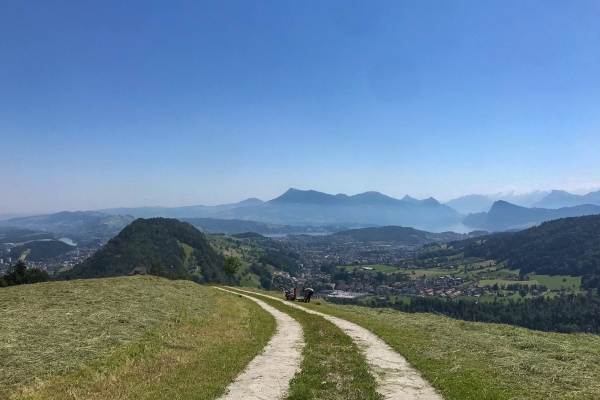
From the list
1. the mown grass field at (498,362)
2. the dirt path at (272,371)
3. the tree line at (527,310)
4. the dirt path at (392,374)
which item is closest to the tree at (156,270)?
the tree line at (527,310)

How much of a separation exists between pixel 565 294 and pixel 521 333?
→ 167344 millimetres

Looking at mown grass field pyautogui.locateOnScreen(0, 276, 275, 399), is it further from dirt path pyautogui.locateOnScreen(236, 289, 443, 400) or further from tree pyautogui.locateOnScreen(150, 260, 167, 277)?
tree pyautogui.locateOnScreen(150, 260, 167, 277)

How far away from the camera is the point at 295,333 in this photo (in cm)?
2272

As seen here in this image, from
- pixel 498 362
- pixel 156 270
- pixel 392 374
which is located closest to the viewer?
pixel 392 374

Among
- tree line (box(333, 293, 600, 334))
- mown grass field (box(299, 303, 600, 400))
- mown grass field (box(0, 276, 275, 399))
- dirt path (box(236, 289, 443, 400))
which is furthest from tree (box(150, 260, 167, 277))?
dirt path (box(236, 289, 443, 400))

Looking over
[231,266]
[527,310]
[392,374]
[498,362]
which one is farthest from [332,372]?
[527,310]

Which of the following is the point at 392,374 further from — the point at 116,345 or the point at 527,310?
the point at 527,310

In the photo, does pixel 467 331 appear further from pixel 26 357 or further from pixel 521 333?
pixel 26 357

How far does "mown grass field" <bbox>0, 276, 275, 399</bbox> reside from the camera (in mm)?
11992

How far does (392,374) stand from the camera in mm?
13758

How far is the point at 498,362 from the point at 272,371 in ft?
33.0

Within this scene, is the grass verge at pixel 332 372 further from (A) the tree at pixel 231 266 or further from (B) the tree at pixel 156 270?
(B) the tree at pixel 156 270

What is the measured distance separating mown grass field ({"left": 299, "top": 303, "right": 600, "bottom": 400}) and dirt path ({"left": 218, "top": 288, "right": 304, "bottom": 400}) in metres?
5.35

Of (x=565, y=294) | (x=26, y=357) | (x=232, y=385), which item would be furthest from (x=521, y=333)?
(x=565, y=294)
